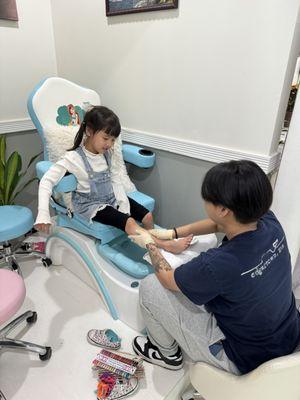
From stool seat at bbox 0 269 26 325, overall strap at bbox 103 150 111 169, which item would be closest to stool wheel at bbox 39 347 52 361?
stool seat at bbox 0 269 26 325

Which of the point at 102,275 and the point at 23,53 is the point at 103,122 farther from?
the point at 23,53

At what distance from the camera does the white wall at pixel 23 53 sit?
199cm

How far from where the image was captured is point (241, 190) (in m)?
0.83

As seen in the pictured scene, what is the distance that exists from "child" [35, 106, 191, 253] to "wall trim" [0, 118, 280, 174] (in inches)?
11.2

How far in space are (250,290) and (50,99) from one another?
4.99 feet

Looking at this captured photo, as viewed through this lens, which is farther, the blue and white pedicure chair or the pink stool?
the blue and white pedicure chair

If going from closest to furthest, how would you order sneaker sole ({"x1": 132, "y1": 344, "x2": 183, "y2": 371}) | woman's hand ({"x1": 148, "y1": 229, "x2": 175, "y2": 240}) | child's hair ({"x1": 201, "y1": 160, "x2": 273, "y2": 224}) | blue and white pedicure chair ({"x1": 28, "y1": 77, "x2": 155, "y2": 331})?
child's hair ({"x1": 201, "y1": 160, "x2": 273, "y2": 224}) → sneaker sole ({"x1": 132, "y1": 344, "x2": 183, "y2": 371}) → woman's hand ({"x1": 148, "y1": 229, "x2": 175, "y2": 240}) → blue and white pedicure chair ({"x1": 28, "y1": 77, "x2": 155, "y2": 331})

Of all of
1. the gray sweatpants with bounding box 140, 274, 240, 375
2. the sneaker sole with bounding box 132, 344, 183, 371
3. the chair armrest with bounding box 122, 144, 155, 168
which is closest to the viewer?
the gray sweatpants with bounding box 140, 274, 240, 375

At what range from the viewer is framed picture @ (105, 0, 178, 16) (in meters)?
1.54

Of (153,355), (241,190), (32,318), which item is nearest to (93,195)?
(32,318)

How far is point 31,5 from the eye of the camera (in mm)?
2027

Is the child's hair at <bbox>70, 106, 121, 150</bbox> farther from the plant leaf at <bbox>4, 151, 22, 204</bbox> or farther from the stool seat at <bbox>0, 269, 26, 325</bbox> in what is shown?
the stool seat at <bbox>0, 269, 26, 325</bbox>

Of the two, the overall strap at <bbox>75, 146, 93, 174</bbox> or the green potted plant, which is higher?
the overall strap at <bbox>75, 146, 93, 174</bbox>

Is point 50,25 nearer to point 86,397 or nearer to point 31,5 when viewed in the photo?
point 31,5
